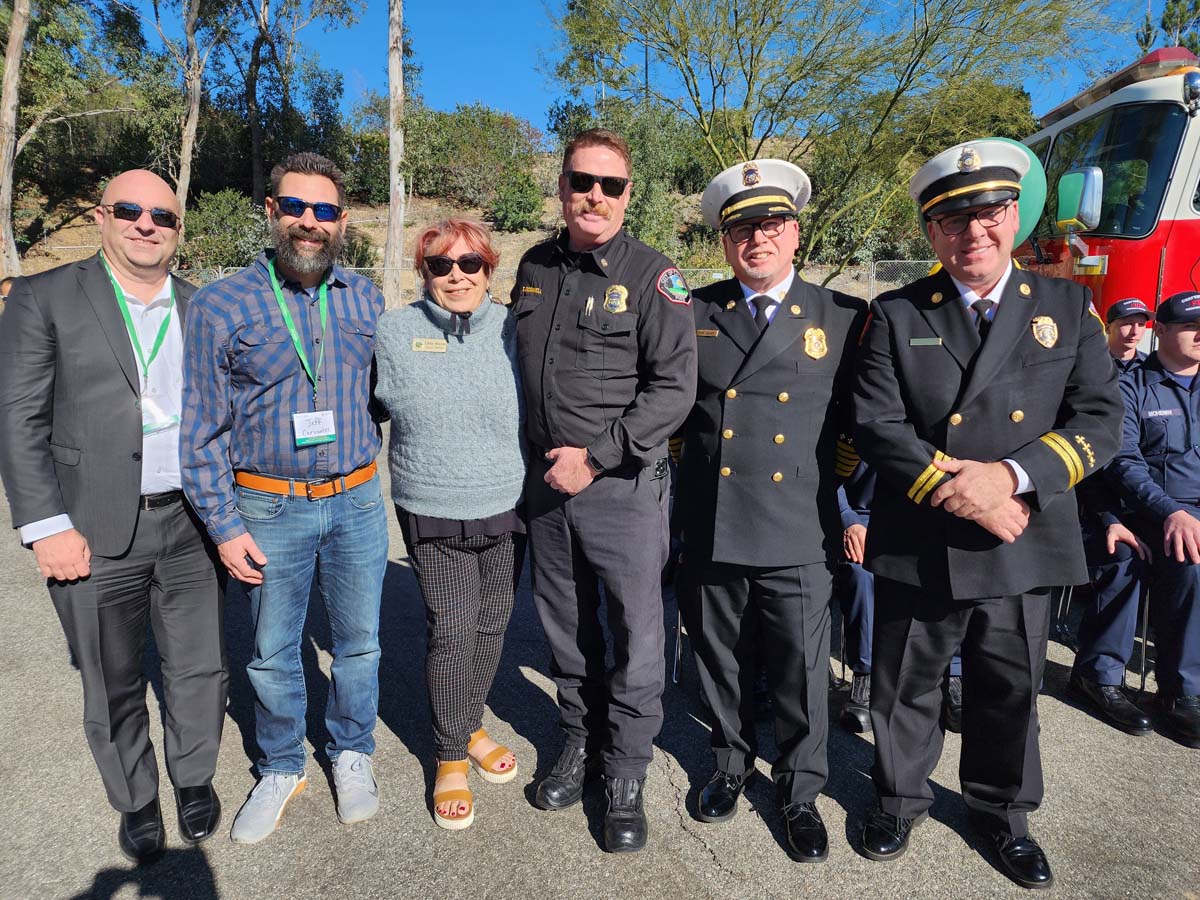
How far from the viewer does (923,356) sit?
7.77ft

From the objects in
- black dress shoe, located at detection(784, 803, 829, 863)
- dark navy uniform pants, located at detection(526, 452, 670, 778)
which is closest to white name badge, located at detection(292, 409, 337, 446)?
dark navy uniform pants, located at detection(526, 452, 670, 778)

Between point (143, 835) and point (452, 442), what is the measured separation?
5.53 feet

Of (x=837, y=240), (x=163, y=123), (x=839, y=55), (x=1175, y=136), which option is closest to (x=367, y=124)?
(x=163, y=123)

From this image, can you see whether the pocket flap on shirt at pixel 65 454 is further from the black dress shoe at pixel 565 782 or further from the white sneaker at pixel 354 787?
the black dress shoe at pixel 565 782

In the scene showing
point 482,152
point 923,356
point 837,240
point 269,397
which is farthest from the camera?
point 482,152

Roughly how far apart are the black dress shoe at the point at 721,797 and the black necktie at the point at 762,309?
1653mm

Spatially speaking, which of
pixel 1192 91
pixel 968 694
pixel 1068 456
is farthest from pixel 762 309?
pixel 1192 91

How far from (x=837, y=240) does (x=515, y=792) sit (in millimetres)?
22414

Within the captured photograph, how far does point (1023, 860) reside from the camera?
95.5 inches

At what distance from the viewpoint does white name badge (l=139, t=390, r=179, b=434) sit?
8.25ft

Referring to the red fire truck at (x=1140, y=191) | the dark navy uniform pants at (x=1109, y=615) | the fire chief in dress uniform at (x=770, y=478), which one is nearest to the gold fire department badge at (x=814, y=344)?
the fire chief in dress uniform at (x=770, y=478)

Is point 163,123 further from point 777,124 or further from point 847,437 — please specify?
point 847,437

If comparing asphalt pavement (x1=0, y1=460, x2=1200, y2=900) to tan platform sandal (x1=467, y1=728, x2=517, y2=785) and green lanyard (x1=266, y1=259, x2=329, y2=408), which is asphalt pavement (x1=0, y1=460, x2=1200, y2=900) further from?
green lanyard (x1=266, y1=259, x2=329, y2=408)

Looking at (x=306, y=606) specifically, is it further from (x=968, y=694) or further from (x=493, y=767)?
(x=968, y=694)
